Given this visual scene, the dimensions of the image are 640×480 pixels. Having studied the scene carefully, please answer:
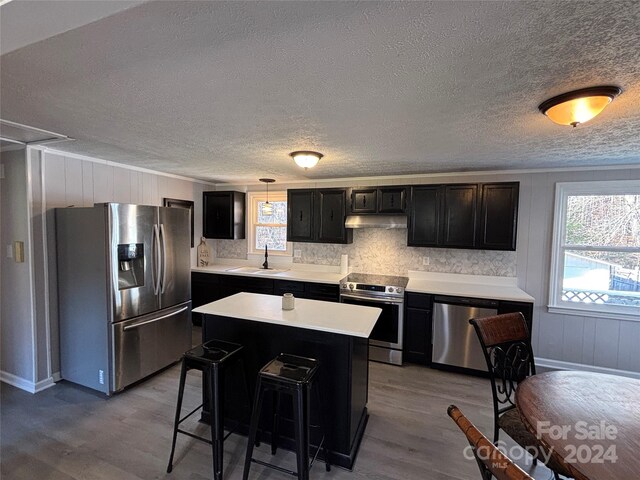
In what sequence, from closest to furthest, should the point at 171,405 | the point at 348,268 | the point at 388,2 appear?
1. the point at 388,2
2. the point at 171,405
3. the point at 348,268

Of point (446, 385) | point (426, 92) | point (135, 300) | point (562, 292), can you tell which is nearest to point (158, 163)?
point (135, 300)

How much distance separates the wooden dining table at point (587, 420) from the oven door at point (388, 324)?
6.12 ft

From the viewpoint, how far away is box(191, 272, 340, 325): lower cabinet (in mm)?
4000

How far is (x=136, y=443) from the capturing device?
223cm

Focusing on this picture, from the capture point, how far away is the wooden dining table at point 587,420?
1.09 m

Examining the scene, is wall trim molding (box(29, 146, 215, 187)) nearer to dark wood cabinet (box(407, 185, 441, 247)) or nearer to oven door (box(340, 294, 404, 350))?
oven door (box(340, 294, 404, 350))

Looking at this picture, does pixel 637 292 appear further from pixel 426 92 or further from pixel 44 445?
pixel 44 445

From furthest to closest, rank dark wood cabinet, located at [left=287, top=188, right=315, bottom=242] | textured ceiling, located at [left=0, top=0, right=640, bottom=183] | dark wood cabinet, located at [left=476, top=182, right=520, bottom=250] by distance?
dark wood cabinet, located at [left=287, top=188, right=315, bottom=242] < dark wood cabinet, located at [left=476, top=182, right=520, bottom=250] < textured ceiling, located at [left=0, top=0, right=640, bottom=183]

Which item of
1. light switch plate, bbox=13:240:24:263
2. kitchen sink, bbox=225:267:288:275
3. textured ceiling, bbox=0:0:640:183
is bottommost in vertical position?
kitchen sink, bbox=225:267:288:275

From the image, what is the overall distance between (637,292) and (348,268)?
3223mm

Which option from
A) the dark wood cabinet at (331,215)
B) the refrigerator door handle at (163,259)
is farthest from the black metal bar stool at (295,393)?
the dark wood cabinet at (331,215)

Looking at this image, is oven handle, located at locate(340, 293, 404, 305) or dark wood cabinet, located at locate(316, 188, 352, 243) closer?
oven handle, located at locate(340, 293, 404, 305)

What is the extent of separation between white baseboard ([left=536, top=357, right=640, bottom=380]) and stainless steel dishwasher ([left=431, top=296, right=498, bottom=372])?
2.86 feet

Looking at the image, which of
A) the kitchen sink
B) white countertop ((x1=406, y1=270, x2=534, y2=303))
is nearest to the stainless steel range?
white countertop ((x1=406, y1=270, x2=534, y2=303))
